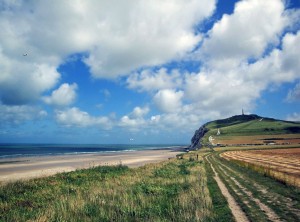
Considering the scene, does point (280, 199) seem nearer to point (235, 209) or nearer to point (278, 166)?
point (235, 209)

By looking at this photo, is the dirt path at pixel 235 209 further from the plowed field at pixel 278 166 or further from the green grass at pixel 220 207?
the plowed field at pixel 278 166

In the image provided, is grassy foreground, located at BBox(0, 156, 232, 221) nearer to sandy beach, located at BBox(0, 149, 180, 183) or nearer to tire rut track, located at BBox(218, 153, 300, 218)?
tire rut track, located at BBox(218, 153, 300, 218)

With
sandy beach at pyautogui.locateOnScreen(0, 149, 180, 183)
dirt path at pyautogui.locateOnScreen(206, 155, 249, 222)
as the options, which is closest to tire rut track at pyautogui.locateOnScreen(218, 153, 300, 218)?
dirt path at pyautogui.locateOnScreen(206, 155, 249, 222)

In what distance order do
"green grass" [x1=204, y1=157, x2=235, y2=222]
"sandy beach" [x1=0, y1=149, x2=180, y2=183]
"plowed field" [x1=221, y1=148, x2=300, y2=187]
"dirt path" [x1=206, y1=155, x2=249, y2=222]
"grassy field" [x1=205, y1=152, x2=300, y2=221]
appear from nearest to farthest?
1. "dirt path" [x1=206, y1=155, x2=249, y2=222]
2. "grassy field" [x1=205, y1=152, x2=300, y2=221]
3. "green grass" [x1=204, y1=157, x2=235, y2=222]
4. "plowed field" [x1=221, y1=148, x2=300, y2=187]
5. "sandy beach" [x1=0, y1=149, x2=180, y2=183]

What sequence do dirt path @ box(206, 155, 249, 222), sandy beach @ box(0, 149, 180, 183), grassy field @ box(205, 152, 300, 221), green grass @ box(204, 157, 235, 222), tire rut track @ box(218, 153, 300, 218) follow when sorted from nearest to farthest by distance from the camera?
dirt path @ box(206, 155, 249, 222) < grassy field @ box(205, 152, 300, 221) < green grass @ box(204, 157, 235, 222) < tire rut track @ box(218, 153, 300, 218) < sandy beach @ box(0, 149, 180, 183)

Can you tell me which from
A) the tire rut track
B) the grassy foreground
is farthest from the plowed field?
the grassy foreground

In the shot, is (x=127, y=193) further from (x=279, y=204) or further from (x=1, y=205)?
(x=279, y=204)

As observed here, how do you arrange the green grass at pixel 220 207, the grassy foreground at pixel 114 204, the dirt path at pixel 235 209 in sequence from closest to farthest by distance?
the dirt path at pixel 235 209 < the green grass at pixel 220 207 < the grassy foreground at pixel 114 204

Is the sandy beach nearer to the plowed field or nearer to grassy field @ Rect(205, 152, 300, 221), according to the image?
the plowed field

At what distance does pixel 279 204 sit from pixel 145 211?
7.24 metres

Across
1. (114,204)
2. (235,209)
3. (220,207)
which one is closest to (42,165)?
(114,204)

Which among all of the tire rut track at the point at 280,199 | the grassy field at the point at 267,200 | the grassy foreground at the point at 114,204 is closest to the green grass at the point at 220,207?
the grassy foreground at the point at 114,204

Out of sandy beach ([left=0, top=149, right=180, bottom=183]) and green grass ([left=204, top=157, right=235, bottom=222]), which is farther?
sandy beach ([left=0, top=149, right=180, bottom=183])

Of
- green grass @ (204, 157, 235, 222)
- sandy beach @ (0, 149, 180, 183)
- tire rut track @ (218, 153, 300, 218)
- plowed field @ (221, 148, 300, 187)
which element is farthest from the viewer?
sandy beach @ (0, 149, 180, 183)
